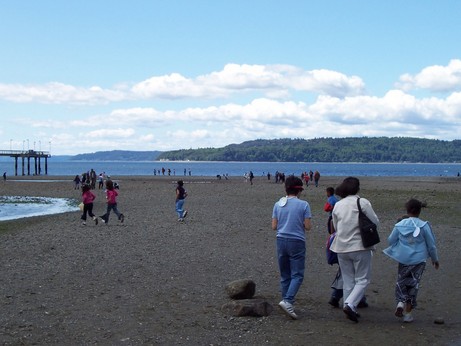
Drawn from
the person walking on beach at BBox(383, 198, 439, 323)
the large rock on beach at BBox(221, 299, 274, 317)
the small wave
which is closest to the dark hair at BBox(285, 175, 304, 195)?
the person walking on beach at BBox(383, 198, 439, 323)

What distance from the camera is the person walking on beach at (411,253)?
26.7 ft

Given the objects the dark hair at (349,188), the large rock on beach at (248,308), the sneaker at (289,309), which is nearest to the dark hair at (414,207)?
the dark hair at (349,188)

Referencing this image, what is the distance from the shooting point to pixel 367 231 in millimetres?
7836

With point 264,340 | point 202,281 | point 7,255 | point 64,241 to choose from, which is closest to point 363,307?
point 264,340

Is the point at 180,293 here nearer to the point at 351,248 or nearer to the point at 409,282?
the point at 351,248

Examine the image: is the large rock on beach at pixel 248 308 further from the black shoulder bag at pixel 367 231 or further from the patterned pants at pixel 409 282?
the patterned pants at pixel 409 282

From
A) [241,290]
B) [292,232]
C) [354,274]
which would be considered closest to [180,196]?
[241,290]

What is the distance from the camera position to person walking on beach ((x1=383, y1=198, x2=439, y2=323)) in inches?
320

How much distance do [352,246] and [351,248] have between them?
0.03m

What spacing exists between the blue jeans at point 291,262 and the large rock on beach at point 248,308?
0.99 feet

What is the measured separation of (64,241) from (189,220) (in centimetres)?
722

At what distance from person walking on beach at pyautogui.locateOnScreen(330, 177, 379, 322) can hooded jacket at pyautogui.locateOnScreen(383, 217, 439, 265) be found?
19.3 inches

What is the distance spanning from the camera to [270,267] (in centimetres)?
1259

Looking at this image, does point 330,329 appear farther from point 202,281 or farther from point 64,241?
point 64,241
